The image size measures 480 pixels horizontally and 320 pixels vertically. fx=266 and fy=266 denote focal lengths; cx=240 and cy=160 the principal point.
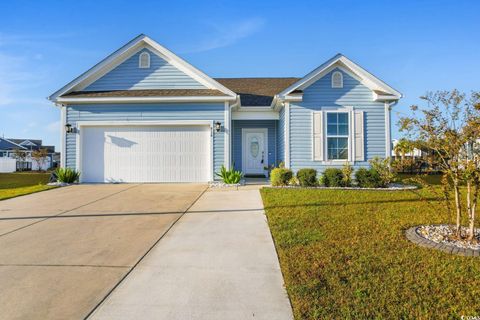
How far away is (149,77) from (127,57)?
49.6 inches

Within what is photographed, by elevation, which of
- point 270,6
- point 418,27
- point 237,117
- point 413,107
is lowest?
point 413,107

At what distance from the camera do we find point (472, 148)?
3.97 meters

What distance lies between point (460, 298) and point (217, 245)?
2.85 m

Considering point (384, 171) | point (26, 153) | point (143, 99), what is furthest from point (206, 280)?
point (26, 153)

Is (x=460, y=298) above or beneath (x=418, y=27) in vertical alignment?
beneath

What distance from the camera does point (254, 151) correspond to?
13.4 metres

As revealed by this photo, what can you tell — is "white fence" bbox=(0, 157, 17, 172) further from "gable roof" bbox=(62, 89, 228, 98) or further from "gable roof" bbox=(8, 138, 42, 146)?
"gable roof" bbox=(8, 138, 42, 146)

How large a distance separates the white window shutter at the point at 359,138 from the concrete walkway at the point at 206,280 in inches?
282

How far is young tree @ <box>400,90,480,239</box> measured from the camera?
12.7 ft

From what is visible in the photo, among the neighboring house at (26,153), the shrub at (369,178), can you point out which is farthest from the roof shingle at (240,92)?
the neighboring house at (26,153)

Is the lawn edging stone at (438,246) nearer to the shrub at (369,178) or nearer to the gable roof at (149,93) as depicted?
the shrub at (369,178)

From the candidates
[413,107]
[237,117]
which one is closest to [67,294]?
[413,107]

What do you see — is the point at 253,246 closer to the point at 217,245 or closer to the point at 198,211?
the point at 217,245

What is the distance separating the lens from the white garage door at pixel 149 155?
11102mm
